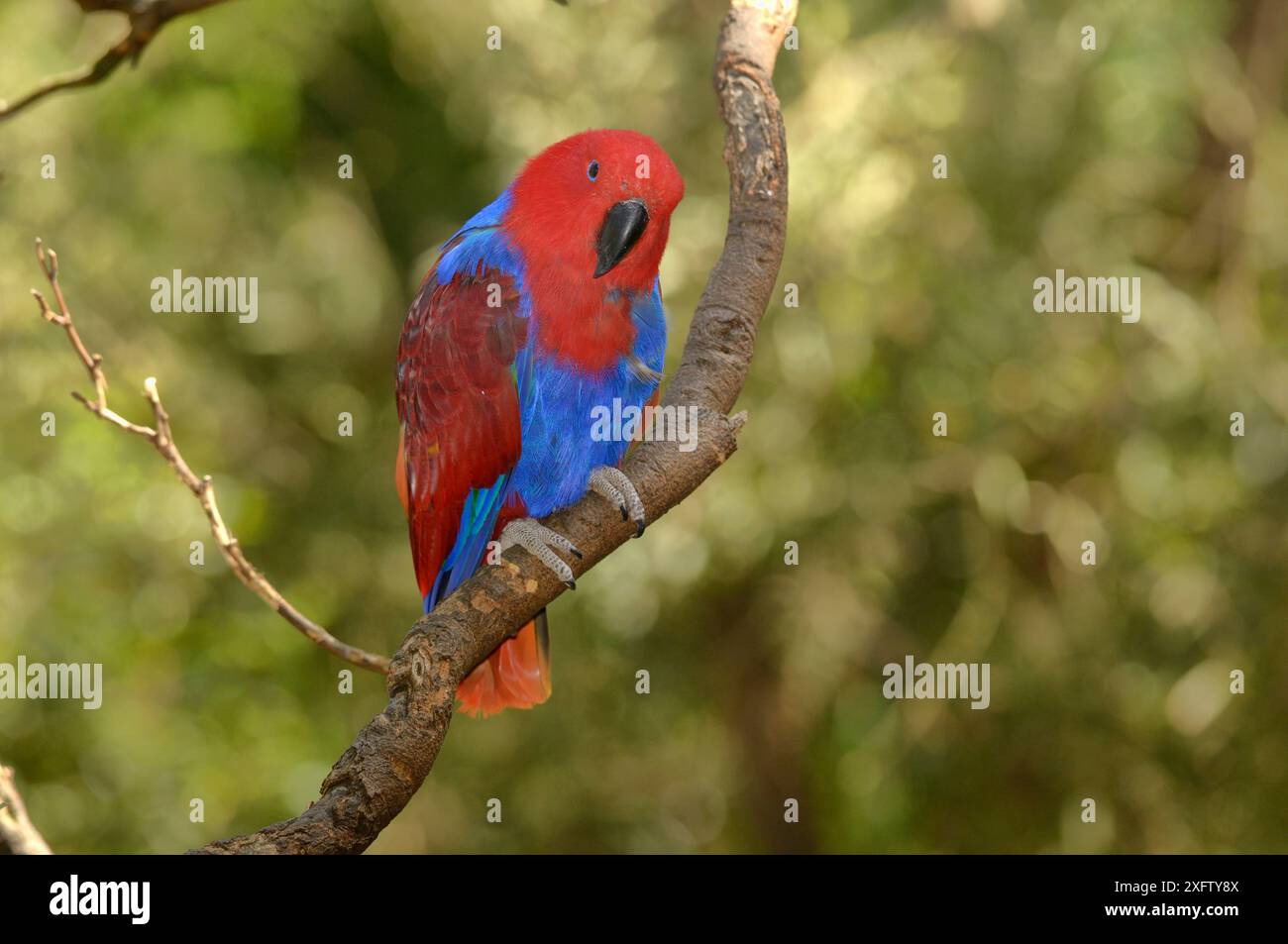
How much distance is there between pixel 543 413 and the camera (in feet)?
6.70

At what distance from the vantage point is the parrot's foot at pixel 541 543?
1805 mm

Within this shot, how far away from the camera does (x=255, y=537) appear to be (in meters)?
4.50

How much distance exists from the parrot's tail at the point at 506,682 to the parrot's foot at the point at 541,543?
0.99ft

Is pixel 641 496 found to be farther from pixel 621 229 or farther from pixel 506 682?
pixel 506 682

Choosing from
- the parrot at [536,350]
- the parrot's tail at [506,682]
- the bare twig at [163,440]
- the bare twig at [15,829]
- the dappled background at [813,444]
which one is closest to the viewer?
the bare twig at [15,829]

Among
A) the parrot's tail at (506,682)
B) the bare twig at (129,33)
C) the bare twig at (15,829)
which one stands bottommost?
the bare twig at (15,829)

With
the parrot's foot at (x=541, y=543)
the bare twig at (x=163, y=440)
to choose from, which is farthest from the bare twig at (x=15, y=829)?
the parrot's foot at (x=541, y=543)

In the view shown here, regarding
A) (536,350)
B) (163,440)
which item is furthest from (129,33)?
(536,350)

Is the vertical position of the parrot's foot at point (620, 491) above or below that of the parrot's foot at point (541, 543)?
above

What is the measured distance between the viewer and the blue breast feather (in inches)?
79.8

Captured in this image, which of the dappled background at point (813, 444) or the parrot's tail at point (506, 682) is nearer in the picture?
the parrot's tail at point (506, 682)

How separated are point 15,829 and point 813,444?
9.96ft

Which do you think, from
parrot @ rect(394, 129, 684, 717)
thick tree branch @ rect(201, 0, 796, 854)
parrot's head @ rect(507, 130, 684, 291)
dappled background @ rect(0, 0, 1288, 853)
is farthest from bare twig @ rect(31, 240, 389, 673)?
dappled background @ rect(0, 0, 1288, 853)

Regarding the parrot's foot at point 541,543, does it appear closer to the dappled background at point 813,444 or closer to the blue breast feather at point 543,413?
the blue breast feather at point 543,413
